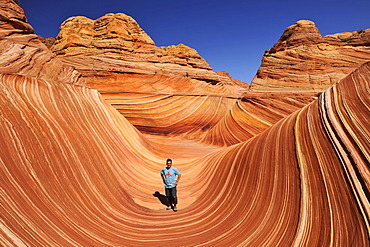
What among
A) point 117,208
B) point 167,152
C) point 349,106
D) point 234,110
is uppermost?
point 234,110

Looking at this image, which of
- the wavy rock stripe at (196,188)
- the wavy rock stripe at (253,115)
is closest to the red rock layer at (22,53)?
the wavy rock stripe at (196,188)

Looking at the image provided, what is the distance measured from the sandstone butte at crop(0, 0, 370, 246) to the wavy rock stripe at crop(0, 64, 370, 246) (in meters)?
0.02

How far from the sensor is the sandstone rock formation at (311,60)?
10078 mm

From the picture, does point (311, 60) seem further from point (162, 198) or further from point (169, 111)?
point (162, 198)

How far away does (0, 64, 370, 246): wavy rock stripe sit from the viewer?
2342 millimetres

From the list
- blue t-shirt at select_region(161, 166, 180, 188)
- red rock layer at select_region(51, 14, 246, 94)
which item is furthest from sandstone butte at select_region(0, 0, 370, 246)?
red rock layer at select_region(51, 14, 246, 94)

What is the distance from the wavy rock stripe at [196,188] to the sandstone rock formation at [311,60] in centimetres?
679

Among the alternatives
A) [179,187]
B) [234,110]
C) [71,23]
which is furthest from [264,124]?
[71,23]

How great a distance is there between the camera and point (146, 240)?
2.96 metres

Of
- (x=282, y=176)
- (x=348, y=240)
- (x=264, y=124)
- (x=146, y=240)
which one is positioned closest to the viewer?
(x=348, y=240)

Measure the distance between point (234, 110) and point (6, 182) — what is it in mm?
10947

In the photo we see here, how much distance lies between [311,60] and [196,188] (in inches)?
390

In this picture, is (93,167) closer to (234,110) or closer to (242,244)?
(242,244)

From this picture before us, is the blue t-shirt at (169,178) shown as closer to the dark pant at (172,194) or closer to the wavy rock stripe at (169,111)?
the dark pant at (172,194)
